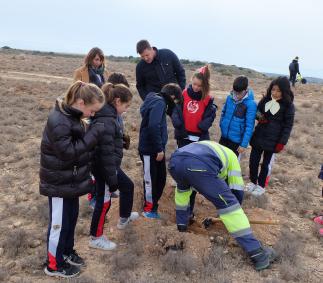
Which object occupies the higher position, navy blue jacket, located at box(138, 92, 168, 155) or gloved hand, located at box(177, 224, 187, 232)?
navy blue jacket, located at box(138, 92, 168, 155)

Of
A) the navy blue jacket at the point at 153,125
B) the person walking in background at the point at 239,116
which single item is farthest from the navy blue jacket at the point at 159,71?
the navy blue jacket at the point at 153,125

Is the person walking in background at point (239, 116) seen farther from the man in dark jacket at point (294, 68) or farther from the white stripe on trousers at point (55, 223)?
the man in dark jacket at point (294, 68)

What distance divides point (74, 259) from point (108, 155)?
3.63 feet

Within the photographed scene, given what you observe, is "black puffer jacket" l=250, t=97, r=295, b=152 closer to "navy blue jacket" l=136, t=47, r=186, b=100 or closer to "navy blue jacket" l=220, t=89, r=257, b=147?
"navy blue jacket" l=220, t=89, r=257, b=147

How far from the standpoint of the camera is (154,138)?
4289mm

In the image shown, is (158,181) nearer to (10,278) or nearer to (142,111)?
(142,111)

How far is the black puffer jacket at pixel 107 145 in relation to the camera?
11.6 feet

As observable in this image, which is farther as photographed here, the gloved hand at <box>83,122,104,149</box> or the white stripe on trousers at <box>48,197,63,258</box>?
the white stripe on trousers at <box>48,197,63,258</box>

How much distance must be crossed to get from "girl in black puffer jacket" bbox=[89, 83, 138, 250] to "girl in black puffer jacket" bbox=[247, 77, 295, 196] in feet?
7.28

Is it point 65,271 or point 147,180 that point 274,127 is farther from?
point 65,271

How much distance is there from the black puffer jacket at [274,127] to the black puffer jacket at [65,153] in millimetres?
2898

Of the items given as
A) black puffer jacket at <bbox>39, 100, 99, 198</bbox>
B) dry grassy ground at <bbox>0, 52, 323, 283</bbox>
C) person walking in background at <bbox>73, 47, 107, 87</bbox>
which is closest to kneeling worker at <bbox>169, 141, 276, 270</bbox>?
dry grassy ground at <bbox>0, 52, 323, 283</bbox>

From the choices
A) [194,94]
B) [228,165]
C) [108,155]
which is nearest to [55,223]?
[108,155]

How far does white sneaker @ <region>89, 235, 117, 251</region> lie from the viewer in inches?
161
